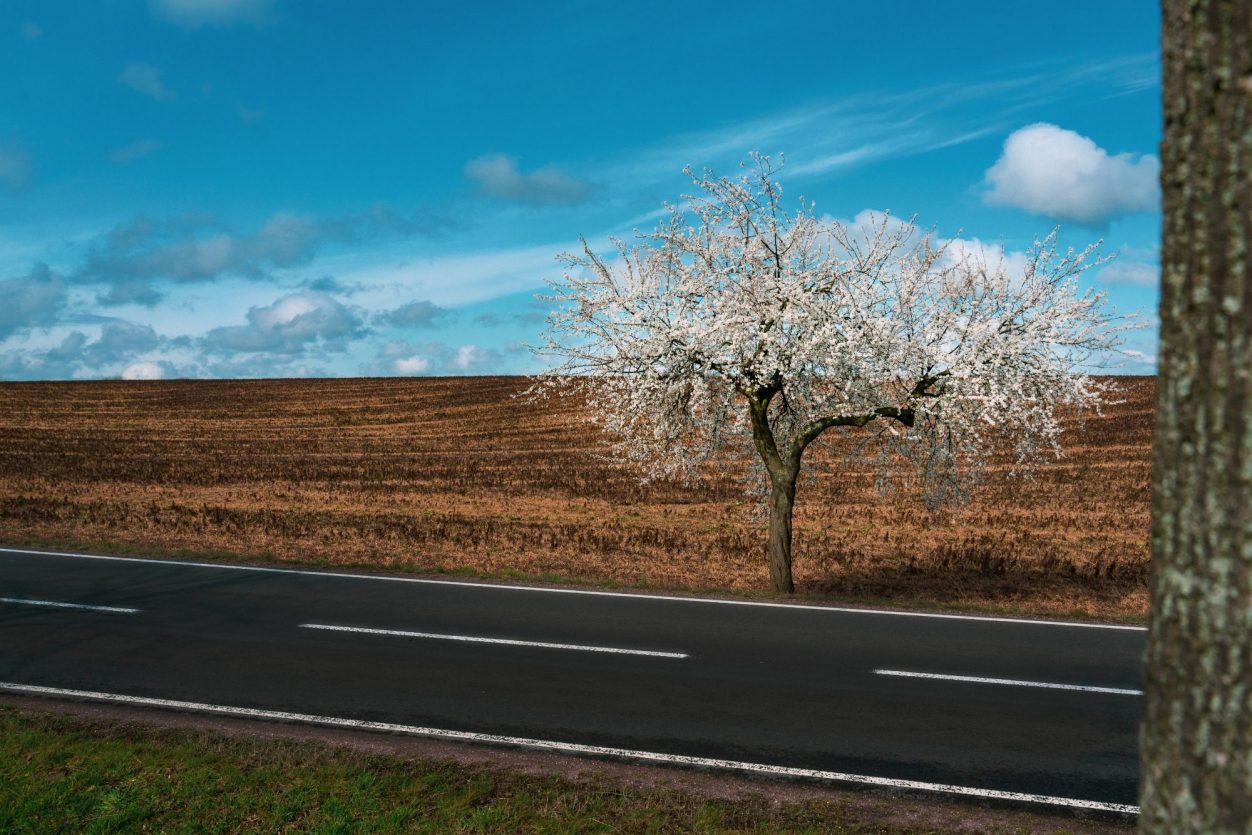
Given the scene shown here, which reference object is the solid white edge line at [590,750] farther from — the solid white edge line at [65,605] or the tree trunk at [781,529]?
the tree trunk at [781,529]

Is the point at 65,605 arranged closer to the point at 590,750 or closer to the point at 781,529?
the point at 590,750

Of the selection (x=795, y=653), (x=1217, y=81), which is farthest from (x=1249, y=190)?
(x=795, y=653)

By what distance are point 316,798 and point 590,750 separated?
2090 millimetres

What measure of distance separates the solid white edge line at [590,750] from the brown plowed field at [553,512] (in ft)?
23.7

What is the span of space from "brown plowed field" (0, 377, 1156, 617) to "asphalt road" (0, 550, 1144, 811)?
240cm

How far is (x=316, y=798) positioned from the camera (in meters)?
6.76

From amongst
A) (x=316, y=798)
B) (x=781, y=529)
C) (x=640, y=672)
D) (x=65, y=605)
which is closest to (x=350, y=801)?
(x=316, y=798)

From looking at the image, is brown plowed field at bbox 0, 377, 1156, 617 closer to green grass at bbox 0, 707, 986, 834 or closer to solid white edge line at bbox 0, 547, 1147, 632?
solid white edge line at bbox 0, 547, 1147, 632

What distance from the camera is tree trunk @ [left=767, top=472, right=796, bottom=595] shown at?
49.9ft

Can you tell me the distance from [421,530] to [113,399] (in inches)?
1986

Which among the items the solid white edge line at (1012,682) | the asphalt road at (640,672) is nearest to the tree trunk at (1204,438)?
the asphalt road at (640,672)

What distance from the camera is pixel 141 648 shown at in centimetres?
1111

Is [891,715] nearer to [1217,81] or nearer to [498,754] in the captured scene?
[498,754]

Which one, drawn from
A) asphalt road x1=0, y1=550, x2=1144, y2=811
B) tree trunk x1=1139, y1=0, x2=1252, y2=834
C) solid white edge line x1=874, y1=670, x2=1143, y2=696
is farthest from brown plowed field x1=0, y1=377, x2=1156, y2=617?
tree trunk x1=1139, y1=0, x2=1252, y2=834
